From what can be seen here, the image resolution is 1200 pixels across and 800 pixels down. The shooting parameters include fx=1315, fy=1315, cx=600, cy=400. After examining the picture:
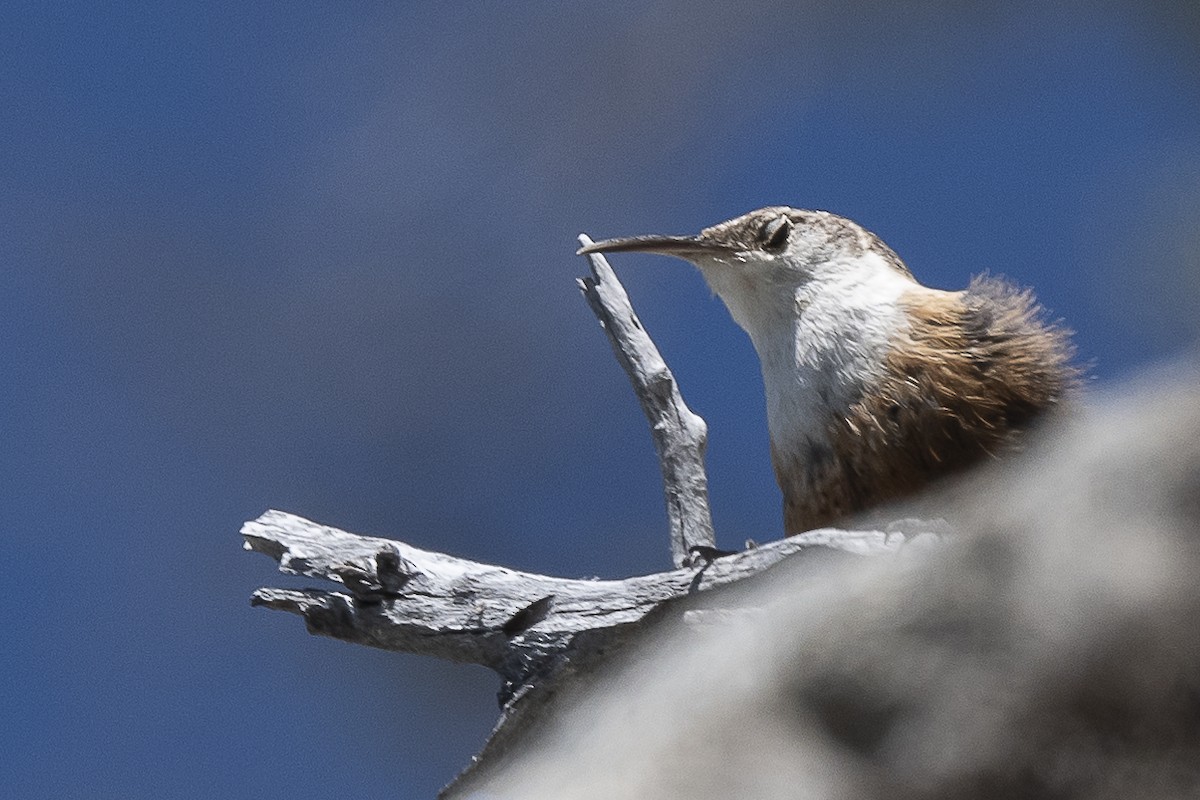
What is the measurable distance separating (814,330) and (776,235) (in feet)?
1.29

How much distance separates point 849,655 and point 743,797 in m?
0.10

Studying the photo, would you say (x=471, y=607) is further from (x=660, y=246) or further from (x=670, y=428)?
(x=660, y=246)

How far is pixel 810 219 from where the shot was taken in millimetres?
3744

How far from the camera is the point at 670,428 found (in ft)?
12.1

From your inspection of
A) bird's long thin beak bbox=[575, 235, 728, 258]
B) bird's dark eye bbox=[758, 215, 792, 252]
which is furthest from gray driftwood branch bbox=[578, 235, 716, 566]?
bird's dark eye bbox=[758, 215, 792, 252]

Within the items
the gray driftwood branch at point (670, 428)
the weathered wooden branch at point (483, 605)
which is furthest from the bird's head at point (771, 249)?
the weathered wooden branch at point (483, 605)

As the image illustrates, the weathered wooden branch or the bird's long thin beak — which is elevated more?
the bird's long thin beak

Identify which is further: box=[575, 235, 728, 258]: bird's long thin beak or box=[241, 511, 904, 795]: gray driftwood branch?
box=[575, 235, 728, 258]: bird's long thin beak

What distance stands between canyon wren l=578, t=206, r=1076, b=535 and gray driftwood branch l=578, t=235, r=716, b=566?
9.2 inches

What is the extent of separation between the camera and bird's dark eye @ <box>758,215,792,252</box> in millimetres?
3705

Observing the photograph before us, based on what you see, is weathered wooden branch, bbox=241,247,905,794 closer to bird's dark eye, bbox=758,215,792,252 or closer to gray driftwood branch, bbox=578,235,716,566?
gray driftwood branch, bbox=578,235,716,566

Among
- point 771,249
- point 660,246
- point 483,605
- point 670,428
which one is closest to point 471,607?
point 483,605

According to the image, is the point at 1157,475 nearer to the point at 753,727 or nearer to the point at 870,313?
the point at 753,727

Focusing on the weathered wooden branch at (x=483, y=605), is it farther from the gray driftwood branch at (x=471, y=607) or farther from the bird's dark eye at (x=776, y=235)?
the bird's dark eye at (x=776, y=235)
